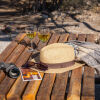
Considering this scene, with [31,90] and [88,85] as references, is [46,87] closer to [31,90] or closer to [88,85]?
[31,90]

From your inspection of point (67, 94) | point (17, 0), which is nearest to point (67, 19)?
point (17, 0)

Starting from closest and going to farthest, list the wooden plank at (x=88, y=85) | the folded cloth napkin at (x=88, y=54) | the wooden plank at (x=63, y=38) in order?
the wooden plank at (x=88, y=85), the folded cloth napkin at (x=88, y=54), the wooden plank at (x=63, y=38)

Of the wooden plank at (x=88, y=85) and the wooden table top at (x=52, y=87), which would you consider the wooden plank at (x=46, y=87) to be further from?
the wooden plank at (x=88, y=85)

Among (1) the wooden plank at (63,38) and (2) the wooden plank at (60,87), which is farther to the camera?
(1) the wooden plank at (63,38)

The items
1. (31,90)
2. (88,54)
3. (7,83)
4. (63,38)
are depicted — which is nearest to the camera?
(31,90)

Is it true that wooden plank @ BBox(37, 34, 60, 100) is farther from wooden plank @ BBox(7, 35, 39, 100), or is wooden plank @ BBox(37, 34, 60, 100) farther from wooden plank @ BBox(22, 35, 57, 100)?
wooden plank @ BBox(7, 35, 39, 100)

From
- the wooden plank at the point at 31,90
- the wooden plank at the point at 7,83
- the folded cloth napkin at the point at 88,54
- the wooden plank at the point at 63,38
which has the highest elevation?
the folded cloth napkin at the point at 88,54

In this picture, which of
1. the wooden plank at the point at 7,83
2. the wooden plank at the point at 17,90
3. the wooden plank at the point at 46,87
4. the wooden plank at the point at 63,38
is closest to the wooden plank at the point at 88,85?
the wooden plank at the point at 46,87

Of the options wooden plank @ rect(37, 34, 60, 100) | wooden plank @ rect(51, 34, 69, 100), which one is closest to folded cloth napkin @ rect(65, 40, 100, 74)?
wooden plank @ rect(51, 34, 69, 100)

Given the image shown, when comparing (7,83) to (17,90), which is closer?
(17,90)

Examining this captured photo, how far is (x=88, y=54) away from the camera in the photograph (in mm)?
2992

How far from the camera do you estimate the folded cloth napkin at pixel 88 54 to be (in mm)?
2790

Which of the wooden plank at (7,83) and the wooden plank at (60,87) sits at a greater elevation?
the wooden plank at (60,87)

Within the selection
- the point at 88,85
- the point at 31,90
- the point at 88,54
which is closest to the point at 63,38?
the point at 88,54
